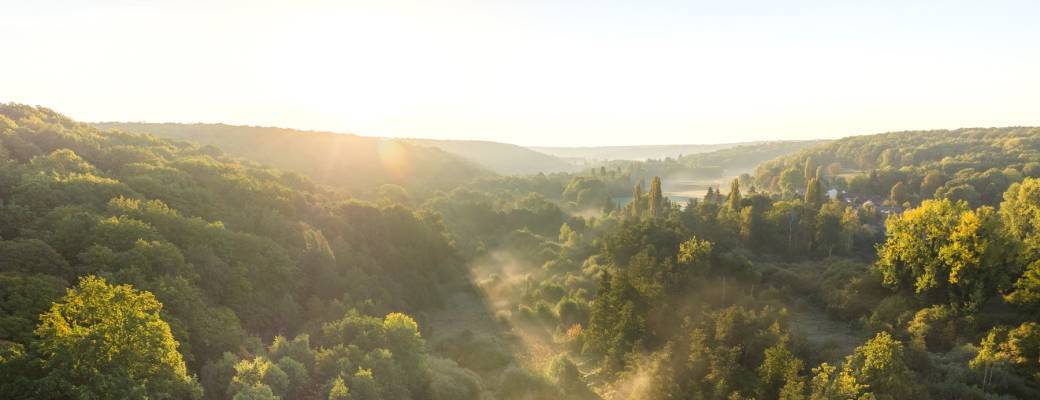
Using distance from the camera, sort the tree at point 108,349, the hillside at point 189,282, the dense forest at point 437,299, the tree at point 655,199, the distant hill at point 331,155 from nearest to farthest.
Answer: the tree at point 108,349 < the hillside at point 189,282 < the dense forest at point 437,299 < the tree at point 655,199 < the distant hill at point 331,155

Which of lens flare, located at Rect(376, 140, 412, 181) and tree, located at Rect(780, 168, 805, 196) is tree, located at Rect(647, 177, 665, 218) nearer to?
tree, located at Rect(780, 168, 805, 196)

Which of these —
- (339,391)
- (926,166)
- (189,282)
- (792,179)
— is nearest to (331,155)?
(189,282)

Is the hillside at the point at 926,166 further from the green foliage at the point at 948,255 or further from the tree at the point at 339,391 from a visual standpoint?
the tree at the point at 339,391

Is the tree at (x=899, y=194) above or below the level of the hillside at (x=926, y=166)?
below

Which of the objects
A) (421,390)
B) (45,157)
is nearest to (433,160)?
(45,157)

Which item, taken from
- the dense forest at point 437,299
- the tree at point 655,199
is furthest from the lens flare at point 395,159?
the dense forest at point 437,299

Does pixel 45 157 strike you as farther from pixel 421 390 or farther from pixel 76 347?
pixel 421 390

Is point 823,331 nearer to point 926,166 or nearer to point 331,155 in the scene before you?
point 926,166
